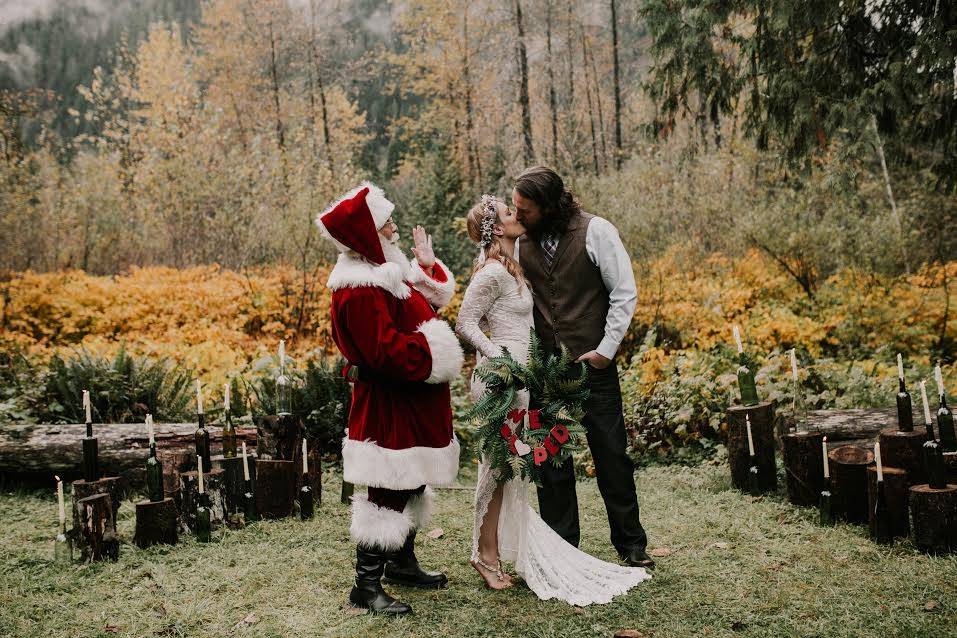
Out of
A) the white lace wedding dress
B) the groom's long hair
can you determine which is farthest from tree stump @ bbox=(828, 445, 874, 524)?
the groom's long hair

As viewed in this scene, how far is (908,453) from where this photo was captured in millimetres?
3643

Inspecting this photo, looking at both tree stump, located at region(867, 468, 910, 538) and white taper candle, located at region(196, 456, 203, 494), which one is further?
white taper candle, located at region(196, 456, 203, 494)

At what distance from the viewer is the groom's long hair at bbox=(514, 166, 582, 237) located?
3414 millimetres

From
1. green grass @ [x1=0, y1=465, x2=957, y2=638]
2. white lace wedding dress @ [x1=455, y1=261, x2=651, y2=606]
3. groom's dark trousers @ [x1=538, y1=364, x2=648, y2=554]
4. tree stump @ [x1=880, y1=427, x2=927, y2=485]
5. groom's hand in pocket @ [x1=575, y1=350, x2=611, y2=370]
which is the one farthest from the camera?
tree stump @ [x1=880, y1=427, x2=927, y2=485]

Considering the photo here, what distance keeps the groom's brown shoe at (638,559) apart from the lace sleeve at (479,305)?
122 centimetres

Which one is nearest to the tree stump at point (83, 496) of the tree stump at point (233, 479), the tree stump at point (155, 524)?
the tree stump at point (155, 524)

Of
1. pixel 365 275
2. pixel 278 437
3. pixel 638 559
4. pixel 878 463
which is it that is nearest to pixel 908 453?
pixel 878 463

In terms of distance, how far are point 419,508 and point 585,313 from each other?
124cm

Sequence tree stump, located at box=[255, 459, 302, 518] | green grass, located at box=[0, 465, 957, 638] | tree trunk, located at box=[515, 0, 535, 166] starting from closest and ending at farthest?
green grass, located at box=[0, 465, 957, 638], tree stump, located at box=[255, 459, 302, 518], tree trunk, located at box=[515, 0, 535, 166]

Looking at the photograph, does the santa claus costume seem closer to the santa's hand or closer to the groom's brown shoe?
the santa's hand

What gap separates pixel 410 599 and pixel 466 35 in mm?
19692

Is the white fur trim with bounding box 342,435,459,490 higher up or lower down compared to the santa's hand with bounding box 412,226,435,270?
lower down

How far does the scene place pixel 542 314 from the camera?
3.57 m

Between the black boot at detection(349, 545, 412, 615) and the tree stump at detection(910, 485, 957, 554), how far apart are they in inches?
95.1
